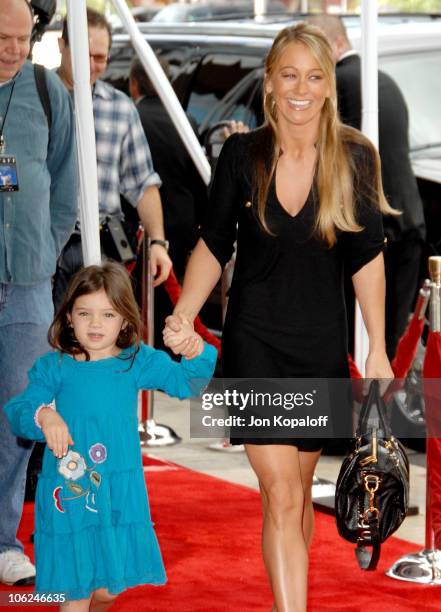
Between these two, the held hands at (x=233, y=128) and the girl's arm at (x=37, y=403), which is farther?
the held hands at (x=233, y=128)

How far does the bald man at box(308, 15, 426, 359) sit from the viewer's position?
7.65 meters

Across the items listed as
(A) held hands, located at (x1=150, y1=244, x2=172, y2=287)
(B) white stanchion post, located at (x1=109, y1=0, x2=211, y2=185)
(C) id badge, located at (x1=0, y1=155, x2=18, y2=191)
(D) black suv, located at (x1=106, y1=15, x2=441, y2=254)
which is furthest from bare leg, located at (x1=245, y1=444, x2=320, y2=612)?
(D) black suv, located at (x1=106, y1=15, x2=441, y2=254)

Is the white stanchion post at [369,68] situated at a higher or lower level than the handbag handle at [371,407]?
higher

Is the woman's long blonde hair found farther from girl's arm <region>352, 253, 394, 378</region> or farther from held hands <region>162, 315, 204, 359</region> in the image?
held hands <region>162, 315, 204, 359</region>

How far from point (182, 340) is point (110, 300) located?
0.91 feet

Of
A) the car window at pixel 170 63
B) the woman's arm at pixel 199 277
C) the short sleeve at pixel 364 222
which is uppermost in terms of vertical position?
the car window at pixel 170 63

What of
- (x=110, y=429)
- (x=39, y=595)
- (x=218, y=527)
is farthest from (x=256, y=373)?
(x=218, y=527)

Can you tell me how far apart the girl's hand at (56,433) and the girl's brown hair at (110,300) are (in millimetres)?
263

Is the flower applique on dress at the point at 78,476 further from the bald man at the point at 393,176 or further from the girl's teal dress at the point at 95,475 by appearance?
the bald man at the point at 393,176

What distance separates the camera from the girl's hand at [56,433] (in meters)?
4.27

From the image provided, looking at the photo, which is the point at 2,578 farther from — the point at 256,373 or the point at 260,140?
the point at 260,140

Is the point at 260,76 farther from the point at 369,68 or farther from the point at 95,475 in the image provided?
the point at 95,475

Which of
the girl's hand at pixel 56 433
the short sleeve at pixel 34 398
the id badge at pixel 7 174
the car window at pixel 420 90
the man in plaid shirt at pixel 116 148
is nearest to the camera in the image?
the girl's hand at pixel 56 433

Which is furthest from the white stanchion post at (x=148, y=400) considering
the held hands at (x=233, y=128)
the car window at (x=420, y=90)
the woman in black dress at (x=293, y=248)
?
the woman in black dress at (x=293, y=248)
